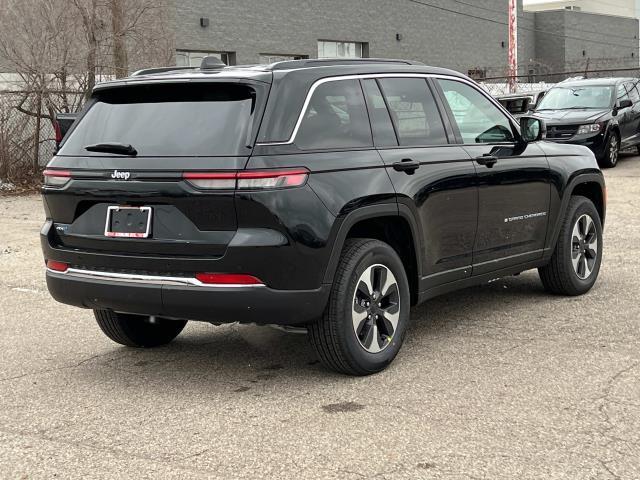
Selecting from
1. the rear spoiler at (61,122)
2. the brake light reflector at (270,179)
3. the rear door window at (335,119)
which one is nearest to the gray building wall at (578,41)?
the rear spoiler at (61,122)

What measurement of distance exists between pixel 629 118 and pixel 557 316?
12985mm

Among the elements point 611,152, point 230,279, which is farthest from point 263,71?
point 611,152

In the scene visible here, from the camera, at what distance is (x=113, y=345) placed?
20.5 ft

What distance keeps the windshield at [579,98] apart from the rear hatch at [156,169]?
47.5 ft

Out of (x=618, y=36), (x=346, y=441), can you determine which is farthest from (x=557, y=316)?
(x=618, y=36)

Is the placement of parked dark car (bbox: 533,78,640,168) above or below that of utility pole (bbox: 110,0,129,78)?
below

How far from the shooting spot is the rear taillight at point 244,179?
4719 millimetres

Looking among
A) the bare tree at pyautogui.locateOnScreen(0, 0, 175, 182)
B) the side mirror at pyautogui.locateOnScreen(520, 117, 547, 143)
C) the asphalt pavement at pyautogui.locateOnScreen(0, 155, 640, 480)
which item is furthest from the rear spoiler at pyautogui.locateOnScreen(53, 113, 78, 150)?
the bare tree at pyautogui.locateOnScreen(0, 0, 175, 182)

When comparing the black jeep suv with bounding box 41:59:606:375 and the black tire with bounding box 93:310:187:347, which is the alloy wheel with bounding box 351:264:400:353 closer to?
the black jeep suv with bounding box 41:59:606:375

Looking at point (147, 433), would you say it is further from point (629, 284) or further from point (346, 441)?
point (629, 284)

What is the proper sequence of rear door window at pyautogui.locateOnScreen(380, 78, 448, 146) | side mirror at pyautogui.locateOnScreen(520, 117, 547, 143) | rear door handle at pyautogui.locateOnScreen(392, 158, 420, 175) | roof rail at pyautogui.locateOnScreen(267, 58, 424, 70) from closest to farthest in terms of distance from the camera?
roof rail at pyautogui.locateOnScreen(267, 58, 424, 70) → rear door handle at pyautogui.locateOnScreen(392, 158, 420, 175) → rear door window at pyautogui.locateOnScreen(380, 78, 448, 146) → side mirror at pyautogui.locateOnScreen(520, 117, 547, 143)

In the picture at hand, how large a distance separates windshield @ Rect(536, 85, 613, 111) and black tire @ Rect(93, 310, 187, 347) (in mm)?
13860

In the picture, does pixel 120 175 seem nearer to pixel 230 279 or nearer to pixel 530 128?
pixel 230 279

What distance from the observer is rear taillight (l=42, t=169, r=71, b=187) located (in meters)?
5.28
